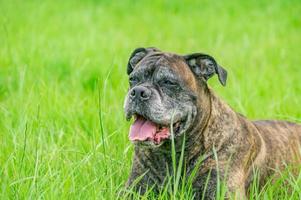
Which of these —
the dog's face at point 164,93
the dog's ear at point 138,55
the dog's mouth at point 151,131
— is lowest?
the dog's mouth at point 151,131

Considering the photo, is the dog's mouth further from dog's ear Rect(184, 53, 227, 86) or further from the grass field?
dog's ear Rect(184, 53, 227, 86)

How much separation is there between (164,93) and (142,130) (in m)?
0.30

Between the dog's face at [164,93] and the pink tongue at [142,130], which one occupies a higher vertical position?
the dog's face at [164,93]

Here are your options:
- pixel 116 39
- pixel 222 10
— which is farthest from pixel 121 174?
pixel 222 10

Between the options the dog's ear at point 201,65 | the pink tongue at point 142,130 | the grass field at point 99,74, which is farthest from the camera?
the dog's ear at point 201,65

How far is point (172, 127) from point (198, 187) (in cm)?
51

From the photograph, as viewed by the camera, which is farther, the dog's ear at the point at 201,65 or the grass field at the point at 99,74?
the dog's ear at the point at 201,65

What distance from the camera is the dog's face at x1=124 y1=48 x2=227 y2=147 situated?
17.1 ft

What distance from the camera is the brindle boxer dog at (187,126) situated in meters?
5.26

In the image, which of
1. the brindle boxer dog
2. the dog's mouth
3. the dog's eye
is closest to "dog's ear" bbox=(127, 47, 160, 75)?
the brindle boxer dog

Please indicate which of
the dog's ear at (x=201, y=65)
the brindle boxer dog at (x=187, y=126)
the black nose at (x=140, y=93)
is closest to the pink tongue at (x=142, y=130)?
the brindle boxer dog at (x=187, y=126)

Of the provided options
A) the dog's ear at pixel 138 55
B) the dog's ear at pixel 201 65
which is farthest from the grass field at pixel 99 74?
the dog's ear at pixel 201 65

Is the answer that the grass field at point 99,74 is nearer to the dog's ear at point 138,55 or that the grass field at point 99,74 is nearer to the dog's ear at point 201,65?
the dog's ear at point 138,55

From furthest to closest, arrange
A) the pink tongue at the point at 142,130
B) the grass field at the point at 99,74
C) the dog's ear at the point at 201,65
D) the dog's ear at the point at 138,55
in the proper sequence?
the dog's ear at the point at 138,55, the dog's ear at the point at 201,65, the grass field at the point at 99,74, the pink tongue at the point at 142,130
